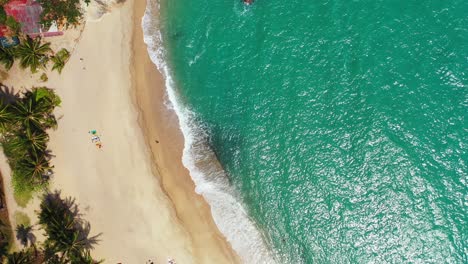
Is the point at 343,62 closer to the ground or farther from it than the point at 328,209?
farther from it

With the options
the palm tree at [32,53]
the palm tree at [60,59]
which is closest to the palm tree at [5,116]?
the palm tree at [32,53]

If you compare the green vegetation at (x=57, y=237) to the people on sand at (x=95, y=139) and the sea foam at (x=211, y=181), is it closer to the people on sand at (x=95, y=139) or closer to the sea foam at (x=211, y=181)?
the people on sand at (x=95, y=139)

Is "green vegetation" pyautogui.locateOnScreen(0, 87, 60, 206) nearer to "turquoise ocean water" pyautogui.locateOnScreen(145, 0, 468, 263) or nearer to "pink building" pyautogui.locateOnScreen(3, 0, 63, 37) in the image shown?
"pink building" pyautogui.locateOnScreen(3, 0, 63, 37)

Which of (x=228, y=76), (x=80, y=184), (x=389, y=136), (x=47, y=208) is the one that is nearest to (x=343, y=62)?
(x=389, y=136)

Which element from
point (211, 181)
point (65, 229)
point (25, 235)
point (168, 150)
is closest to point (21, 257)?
point (25, 235)

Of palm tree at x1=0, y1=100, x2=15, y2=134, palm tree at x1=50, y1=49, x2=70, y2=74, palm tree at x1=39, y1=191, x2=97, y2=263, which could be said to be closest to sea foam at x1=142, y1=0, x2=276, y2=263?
palm tree at x1=50, y1=49, x2=70, y2=74

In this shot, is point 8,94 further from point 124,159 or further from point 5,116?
point 124,159

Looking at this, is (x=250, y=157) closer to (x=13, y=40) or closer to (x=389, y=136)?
(x=389, y=136)
